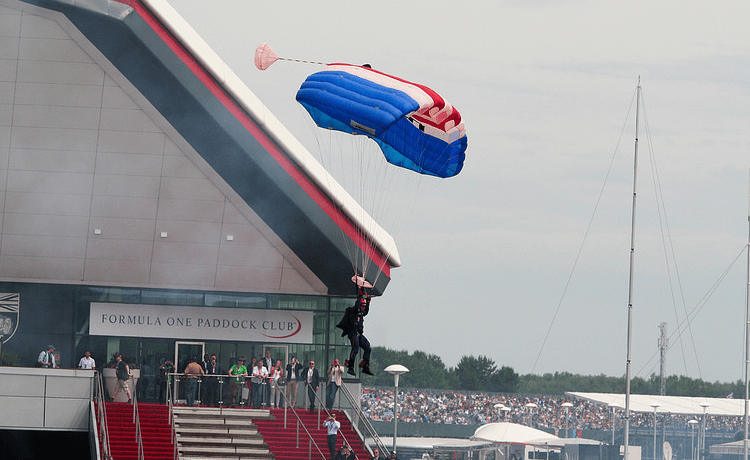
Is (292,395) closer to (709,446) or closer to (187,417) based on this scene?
(187,417)

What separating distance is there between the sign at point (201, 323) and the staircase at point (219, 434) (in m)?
4.78

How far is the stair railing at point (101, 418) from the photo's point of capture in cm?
2358

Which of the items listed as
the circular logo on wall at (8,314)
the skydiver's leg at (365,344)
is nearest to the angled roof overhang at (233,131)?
the skydiver's leg at (365,344)

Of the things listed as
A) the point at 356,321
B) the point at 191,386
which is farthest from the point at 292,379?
the point at 356,321

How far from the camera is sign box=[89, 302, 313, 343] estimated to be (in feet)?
101

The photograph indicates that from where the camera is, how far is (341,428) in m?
28.0

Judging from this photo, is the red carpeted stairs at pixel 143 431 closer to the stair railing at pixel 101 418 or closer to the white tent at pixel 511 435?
the stair railing at pixel 101 418

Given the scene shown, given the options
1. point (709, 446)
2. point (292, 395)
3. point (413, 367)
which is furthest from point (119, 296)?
point (413, 367)

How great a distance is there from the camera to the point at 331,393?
28.6 metres

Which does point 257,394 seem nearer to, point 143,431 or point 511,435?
point 143,431

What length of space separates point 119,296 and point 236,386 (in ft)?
19.1

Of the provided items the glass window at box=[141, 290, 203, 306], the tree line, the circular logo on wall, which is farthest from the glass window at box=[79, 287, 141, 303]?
the tree line

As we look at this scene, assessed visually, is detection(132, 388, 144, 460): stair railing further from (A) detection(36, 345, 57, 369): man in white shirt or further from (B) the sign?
(B) the sign

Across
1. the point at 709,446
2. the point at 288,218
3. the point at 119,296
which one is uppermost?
the point at 288,218
